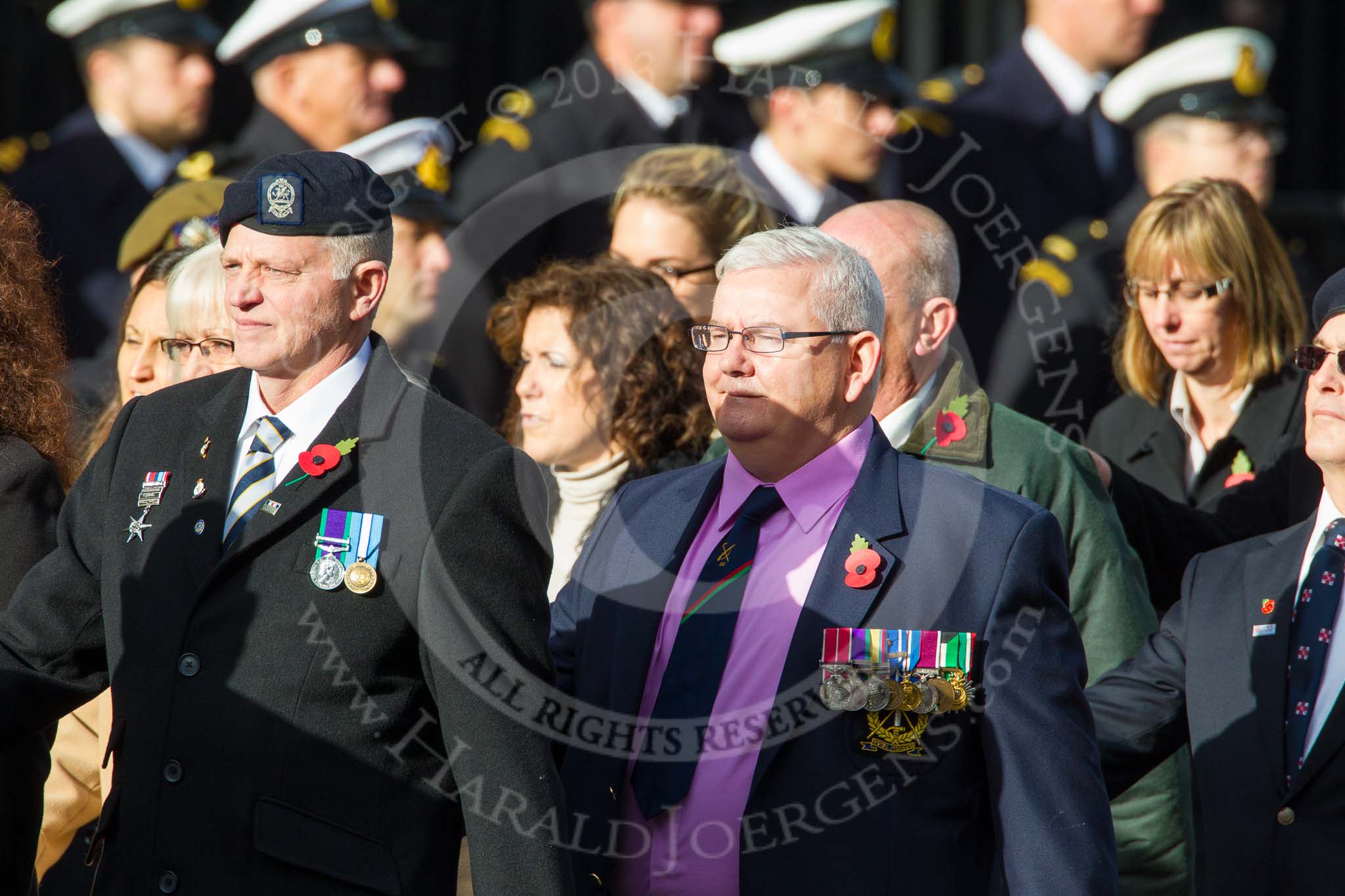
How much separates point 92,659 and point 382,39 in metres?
3.88

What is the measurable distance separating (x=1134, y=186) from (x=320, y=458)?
4570mm

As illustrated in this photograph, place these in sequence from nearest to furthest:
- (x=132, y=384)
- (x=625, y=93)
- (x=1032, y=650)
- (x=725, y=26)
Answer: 1. (x=1032, y=650)
2. (x=132, y=384)
3. (x=625, y=93)
4. (x=725, y=26)

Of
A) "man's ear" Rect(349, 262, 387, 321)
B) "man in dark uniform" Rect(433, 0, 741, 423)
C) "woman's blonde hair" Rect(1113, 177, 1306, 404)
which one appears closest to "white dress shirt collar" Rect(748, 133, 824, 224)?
"man in dark uniform" Rect(433, 0, 741, 423)

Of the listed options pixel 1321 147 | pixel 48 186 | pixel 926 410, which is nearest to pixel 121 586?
pixel 926 410

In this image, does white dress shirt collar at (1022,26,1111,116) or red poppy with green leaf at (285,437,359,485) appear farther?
white dress shirt collar at (1022,26,1111,116)

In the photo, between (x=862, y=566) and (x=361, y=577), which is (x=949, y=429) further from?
(x=361, y=577)

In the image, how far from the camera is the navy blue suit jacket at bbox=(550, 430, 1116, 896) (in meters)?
2.54

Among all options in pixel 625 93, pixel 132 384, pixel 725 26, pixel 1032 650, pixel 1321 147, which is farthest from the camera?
pixel 1321 147

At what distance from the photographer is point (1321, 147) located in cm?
705

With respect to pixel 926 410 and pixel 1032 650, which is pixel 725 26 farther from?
pixel 1032 650

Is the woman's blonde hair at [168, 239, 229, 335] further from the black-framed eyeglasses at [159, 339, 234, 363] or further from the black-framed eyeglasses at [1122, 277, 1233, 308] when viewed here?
the black-framed eyeglasses at [1122, 277, 1233, 308]

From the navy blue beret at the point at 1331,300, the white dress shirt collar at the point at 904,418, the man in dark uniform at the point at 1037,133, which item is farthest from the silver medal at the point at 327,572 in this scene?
the man in dark uniform at the point at 1037,133

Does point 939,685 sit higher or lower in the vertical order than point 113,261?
lower

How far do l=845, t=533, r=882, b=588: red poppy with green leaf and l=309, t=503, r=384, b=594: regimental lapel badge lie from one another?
722mm
